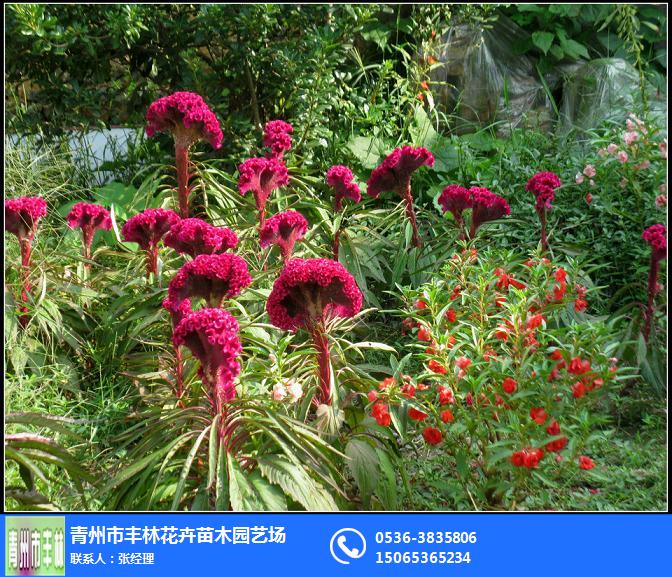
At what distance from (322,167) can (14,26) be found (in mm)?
1991

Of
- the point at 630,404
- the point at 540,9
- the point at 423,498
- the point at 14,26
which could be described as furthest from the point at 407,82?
the point at 423,498

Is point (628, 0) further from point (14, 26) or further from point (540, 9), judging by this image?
point (14, 26)

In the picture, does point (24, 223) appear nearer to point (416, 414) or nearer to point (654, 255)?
point (416, 414)

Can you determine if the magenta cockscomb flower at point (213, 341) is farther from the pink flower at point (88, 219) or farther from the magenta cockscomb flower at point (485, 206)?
the magenta cockscomb flower at point (485, 206)

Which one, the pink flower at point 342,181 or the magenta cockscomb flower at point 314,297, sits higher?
the pink flower at point 342,181

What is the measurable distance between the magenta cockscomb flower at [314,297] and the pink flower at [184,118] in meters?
1.37

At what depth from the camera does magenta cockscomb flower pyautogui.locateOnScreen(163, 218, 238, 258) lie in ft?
9.25

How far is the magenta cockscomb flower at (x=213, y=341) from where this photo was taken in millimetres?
2084

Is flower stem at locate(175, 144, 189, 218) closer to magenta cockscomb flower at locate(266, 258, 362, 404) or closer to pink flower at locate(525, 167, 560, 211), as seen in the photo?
magenta cockscomb flower at locate(266, 258, 362, 404)

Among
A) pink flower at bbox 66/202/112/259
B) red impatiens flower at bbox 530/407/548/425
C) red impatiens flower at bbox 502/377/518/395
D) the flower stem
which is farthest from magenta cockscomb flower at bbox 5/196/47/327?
red impatiens flower at bbox 530/407/548/425
